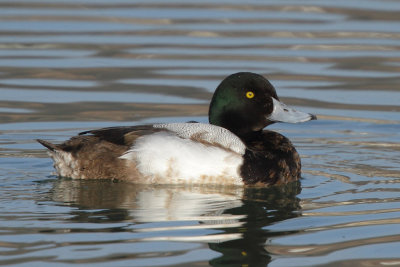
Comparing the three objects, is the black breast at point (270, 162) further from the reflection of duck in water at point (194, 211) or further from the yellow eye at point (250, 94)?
the yellow eye at point (250, 94)

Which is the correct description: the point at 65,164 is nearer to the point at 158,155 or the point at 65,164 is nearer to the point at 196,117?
the point at 158,155

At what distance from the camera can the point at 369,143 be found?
866 cm

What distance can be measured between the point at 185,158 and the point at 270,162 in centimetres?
73

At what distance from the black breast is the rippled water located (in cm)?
12

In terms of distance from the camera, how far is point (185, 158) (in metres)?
7.00

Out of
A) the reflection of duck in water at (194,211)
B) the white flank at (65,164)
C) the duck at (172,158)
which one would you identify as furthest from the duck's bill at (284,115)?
the white flank at (65,164)

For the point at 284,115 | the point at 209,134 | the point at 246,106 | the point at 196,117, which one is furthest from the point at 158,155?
the point at 196,117

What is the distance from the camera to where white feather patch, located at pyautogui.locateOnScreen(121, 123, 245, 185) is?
7.01 metres

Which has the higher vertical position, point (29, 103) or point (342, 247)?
point (29, 103)

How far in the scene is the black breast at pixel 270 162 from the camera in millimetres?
7164

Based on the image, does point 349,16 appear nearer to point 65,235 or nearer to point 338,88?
point 338,88

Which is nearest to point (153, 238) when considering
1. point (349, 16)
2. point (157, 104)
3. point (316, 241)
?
point (316, 241)

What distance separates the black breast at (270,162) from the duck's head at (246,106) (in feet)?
0.49

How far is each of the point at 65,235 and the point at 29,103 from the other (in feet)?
15.5
